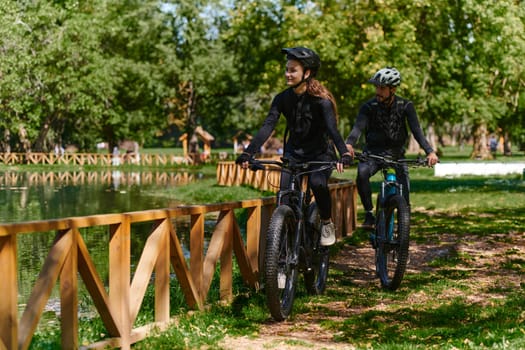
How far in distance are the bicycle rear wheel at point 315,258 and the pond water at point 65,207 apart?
7.11 ft

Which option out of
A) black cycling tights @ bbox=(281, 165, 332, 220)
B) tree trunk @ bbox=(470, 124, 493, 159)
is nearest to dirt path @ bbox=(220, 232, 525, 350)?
black cycling tights @ bbox=(281, 165, 332, 220)

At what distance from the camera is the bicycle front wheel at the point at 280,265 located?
21.7 ft

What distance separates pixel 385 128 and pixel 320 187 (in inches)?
60.0

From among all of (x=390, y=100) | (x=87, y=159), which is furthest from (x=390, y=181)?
(x=87, y=159)

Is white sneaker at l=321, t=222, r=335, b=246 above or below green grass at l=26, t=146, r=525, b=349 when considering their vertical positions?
above

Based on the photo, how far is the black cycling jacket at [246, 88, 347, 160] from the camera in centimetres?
724

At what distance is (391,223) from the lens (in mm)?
8672

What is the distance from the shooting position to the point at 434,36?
42625 millimetres

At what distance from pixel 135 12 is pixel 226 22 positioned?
236 inches

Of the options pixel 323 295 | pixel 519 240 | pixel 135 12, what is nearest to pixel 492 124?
pixel 135 12

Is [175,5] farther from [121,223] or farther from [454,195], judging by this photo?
[121,223]

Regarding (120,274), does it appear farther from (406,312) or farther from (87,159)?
(87,159)

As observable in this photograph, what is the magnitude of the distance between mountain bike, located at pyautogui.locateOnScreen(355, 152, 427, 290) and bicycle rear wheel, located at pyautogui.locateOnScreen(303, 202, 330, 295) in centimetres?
69

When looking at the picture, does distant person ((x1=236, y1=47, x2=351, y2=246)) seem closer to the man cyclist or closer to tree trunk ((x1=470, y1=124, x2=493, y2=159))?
the man cyclist
